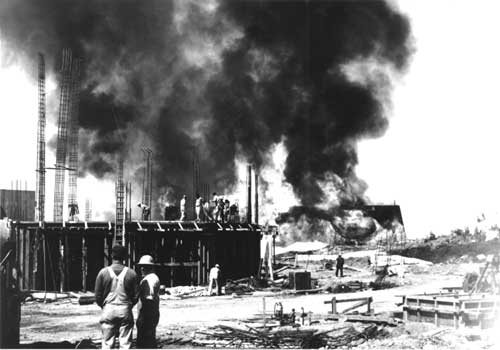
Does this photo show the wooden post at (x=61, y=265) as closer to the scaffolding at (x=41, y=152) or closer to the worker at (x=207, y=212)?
the scaffolding at (x=41, y=152)

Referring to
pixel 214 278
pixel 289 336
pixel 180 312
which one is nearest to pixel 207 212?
pixel 214 278

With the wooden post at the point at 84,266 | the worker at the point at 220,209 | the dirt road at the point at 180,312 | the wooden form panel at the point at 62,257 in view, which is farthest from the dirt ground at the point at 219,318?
the worker at the point at 220,209

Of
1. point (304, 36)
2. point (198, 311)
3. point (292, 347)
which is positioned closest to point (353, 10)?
point (304, 36)

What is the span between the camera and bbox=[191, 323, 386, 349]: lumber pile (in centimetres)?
1386

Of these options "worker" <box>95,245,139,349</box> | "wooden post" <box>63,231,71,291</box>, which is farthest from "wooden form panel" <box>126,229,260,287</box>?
"worker" <box>95,245,139,349</box>

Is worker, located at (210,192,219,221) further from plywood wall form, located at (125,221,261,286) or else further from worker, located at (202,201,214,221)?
plywood wall form, located at (125,221,261,286)

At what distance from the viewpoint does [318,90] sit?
63438 mm

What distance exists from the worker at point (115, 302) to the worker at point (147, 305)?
2.10ft

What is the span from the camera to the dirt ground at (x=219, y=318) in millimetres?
13906

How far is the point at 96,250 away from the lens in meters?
29.2

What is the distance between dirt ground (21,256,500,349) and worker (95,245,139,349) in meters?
4.42

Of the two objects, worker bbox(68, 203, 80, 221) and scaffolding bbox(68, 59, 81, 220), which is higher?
scaffolding bbox(68, 59, 81, 220)

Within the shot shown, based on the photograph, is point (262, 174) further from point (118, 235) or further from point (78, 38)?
point (118, 235)

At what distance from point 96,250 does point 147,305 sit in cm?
1988
